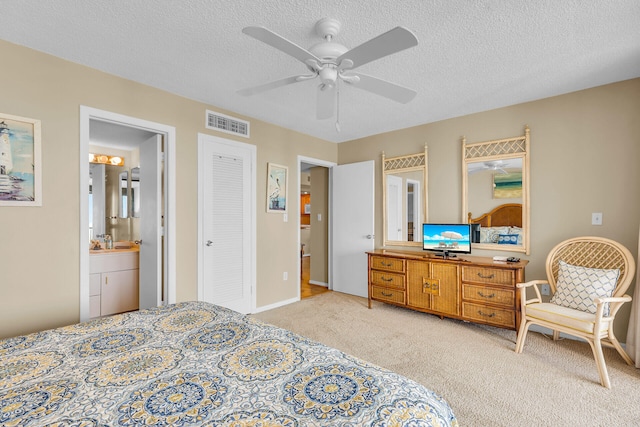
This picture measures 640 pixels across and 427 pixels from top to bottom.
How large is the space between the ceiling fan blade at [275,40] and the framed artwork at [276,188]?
2.34 metres

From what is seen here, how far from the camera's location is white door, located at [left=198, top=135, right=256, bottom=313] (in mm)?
3385

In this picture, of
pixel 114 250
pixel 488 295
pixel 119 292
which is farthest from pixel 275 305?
pixel 488 295

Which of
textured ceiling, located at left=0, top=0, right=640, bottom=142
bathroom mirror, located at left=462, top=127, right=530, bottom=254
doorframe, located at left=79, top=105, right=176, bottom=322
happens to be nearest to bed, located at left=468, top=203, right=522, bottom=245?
bathroom mirror, located at left=462, top=127, right=530, bottom=254

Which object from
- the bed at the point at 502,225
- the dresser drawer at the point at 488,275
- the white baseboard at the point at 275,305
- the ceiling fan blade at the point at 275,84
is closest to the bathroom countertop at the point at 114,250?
the white baseboard at the point at 275,305

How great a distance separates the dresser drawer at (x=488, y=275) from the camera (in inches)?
118

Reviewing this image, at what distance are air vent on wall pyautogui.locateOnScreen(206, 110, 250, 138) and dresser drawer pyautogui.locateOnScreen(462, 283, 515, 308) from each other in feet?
9.99

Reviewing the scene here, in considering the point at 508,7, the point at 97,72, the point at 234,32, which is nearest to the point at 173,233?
the point at 97,72

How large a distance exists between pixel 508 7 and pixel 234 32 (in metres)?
1.69

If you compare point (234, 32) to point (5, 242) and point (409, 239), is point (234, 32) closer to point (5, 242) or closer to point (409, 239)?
point (5, 242)

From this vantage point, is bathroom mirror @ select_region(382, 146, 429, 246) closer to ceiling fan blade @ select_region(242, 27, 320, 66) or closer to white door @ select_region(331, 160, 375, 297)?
white door @ select_region(331, 160, 375, 297)

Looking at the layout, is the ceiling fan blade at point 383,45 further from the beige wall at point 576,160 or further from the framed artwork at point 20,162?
the beige wall at point 576,160

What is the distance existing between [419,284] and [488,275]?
2.49 ft

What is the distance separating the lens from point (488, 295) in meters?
3.13

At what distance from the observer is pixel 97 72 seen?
262 centimetres
